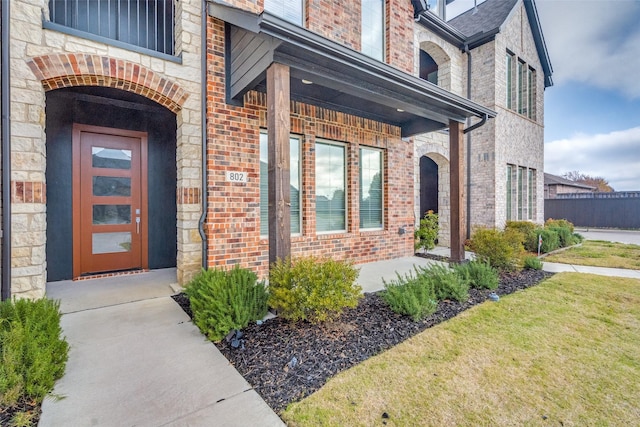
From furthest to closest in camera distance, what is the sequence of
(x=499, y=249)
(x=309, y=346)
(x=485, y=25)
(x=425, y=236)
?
1. (x=485, y=25)
2. (x=425, y=236)
3. (x=499, y=249)
4. (x=309, y=346)

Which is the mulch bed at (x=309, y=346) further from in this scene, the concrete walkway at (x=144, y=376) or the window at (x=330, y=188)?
the window at (x=330, y=188)

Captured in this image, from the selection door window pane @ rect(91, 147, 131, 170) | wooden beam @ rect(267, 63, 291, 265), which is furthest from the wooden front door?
wooden beam @ rect(267, 63, 291, 265)

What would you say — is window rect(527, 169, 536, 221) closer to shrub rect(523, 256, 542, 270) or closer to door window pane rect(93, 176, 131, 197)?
shrub rect(523, 256, 542, 270)

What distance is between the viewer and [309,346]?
2.81 metres

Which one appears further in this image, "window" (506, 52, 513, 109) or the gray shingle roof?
"window" (506, 52, 513, 109)

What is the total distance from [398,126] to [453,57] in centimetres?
445

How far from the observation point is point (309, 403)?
6.70 ft

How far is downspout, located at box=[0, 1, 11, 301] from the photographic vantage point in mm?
3203

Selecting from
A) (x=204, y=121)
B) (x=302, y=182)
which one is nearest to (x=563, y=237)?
(x=302, y=182)

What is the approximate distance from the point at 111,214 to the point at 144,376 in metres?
3.83

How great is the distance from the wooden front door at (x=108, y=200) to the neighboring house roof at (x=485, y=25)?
753cm

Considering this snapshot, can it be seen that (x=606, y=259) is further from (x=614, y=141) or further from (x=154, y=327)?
(x=614, y=141)

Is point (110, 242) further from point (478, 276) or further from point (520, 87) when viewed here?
point (520, 87)

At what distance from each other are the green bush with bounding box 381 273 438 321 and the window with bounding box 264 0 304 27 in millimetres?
4905
